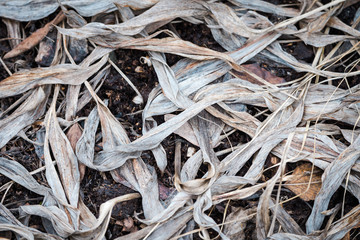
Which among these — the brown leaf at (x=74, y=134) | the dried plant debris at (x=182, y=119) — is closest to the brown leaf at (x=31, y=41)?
the dried plant debris at (x=182, y=119)

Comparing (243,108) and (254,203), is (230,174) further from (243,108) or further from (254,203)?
(243,108)

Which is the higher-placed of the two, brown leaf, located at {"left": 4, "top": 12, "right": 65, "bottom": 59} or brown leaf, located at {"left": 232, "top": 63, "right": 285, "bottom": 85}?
brown leaf, located at {"left": 4, "top": 12, "right": 65, "bottom": 59}

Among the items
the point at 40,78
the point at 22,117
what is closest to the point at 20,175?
the point at 22,117

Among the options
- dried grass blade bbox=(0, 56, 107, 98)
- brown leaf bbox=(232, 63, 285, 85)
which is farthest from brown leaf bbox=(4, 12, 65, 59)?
brown leaf bbox=(232, 63, 285, 85)

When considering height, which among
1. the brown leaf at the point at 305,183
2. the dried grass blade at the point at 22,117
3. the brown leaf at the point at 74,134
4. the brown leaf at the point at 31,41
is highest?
the brown leaf at the point at 31,41

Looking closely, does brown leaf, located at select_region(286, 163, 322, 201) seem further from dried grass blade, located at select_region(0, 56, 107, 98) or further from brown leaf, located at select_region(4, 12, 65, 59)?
brown leaf, located at select_region(4, 12, 65, 59)

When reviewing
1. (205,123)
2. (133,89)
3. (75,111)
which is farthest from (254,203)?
(75,111)

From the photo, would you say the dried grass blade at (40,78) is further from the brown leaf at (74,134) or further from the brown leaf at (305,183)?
the brown leaf at (305,183)

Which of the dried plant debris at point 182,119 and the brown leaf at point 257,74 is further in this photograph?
the brown leaf at point 257,74
